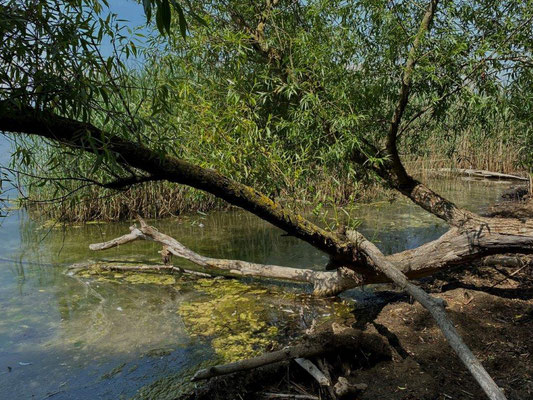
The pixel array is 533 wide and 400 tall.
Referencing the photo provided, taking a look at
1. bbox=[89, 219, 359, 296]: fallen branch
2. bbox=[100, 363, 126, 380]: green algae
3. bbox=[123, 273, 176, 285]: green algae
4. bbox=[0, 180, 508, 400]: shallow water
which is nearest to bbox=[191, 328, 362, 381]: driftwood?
bbox=[0, 180, 508, 400]: shallow water

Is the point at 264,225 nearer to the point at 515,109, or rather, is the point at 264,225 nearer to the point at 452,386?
the point at 515,109

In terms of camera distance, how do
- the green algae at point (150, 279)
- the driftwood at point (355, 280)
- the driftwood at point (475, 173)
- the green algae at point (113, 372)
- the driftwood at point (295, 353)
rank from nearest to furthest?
the driftwood at point (355, 280) → the driftwood at point (295, 353) → the green algae at point (113, 372) → the green algae at point (150, 279) → the driftwood at point (475, 173)

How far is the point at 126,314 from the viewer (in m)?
4.51

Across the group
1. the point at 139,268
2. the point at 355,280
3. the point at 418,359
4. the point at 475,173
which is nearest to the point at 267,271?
the point at 355,280

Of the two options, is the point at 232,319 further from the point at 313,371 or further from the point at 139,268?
the point at 139,268

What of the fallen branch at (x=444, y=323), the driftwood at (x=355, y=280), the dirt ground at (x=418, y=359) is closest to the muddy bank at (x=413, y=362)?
the dirt ground at (x=418, y=359)

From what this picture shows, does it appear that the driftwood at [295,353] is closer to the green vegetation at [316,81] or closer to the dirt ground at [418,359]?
the dirt ground at [418,359]

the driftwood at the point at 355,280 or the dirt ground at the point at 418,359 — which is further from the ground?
the driftwood at the point at 355,280

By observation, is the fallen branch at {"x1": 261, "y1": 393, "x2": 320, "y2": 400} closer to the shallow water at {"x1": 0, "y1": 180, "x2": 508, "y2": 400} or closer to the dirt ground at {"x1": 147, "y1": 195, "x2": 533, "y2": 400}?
the dirt ground at {"x1": 147, "y1": 195, "x2": 533, "y2": 400}

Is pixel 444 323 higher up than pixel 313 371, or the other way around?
pixel 444 323

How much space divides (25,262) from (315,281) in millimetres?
4127

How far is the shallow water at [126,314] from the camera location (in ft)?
11.3

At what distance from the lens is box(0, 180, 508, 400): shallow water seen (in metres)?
3.44

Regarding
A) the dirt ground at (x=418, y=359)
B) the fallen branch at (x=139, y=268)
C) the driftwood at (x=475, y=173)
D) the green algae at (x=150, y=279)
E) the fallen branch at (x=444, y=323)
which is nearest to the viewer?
the fallen branch at (x=444, y=323)
